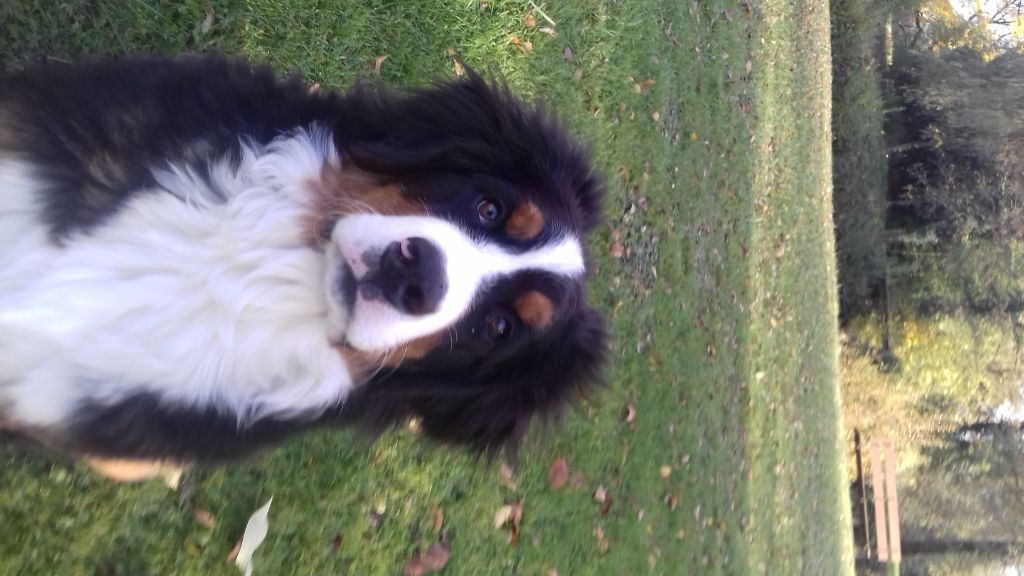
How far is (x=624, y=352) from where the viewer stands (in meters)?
5.62

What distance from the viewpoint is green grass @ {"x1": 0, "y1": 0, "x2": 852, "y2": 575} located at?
3.07 meters

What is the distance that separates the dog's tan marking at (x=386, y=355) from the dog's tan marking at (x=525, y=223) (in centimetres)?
39

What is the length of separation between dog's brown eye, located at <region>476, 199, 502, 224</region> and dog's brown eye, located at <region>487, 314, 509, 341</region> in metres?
0.31

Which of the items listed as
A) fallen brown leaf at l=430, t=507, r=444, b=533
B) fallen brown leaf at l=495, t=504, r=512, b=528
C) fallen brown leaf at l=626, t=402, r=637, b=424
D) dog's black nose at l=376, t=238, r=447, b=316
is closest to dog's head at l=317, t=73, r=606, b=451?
dog's black nose at l=376, t=238, r=447, b=316

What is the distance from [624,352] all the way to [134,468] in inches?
149

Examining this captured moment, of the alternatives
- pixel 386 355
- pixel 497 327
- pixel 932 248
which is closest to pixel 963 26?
pixel 932 248

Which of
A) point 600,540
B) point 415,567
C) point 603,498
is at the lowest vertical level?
point 600,540

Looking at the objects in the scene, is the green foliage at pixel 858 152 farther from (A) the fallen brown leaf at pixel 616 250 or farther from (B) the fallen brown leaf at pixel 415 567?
(B) the fallen brown leaf at pixel 415 567

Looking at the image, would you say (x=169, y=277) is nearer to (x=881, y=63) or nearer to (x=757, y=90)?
(x=757, y=90)

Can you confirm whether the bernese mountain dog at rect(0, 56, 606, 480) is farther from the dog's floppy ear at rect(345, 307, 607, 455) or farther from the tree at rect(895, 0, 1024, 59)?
the tree at rect(895, 0, 1024, 59)

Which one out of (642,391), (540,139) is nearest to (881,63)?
(642,391)

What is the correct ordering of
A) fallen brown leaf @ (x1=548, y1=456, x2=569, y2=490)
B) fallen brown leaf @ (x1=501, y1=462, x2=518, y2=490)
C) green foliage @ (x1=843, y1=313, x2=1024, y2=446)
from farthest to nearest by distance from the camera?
green foliage @ (x1=843, y1=313, x2=1024, y2=446) → fallen brown leaf @ (x1=548, y1=456, x2=569, y2=490) → fallen brown leaf @ (x1=501, y1=462, x2=518, y2=490)

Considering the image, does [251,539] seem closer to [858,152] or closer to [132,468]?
[132,468]

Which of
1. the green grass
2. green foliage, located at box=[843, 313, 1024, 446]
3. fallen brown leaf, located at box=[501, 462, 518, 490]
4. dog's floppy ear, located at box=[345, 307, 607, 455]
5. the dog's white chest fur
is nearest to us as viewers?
the dog's white chest fur
